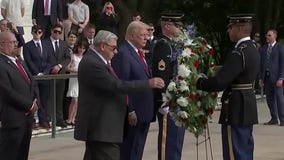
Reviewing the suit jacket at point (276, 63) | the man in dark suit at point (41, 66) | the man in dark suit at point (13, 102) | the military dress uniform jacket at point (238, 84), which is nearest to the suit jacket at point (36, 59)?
the man in dark suit at point (41, 66)

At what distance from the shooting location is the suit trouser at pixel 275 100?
18.5 meters

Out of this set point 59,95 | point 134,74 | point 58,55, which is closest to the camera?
point 134,74

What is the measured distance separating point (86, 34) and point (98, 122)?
410 inches

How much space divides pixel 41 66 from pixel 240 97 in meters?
7.00

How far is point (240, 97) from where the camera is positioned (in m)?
9.91

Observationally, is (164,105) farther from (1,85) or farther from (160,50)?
(1,85)

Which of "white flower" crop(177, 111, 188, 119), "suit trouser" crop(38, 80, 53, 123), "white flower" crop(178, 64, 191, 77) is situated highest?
"white flower" crop(178, 64, 191, 77)

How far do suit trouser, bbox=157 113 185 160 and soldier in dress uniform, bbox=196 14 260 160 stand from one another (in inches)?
25.8

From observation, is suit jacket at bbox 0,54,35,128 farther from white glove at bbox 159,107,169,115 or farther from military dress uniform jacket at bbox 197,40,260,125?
military dress uniform jacket at bbox 197,40,260,125

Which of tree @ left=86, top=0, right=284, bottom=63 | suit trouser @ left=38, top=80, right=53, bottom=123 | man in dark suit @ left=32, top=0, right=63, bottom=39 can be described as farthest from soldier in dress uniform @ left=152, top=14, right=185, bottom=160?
tree @ left=86, top=0, right=284, bottom=63

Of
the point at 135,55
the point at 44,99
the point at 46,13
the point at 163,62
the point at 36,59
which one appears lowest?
the point at 44,99

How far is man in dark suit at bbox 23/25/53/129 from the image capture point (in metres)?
15.5

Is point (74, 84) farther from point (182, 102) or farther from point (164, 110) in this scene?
point (182, 102)

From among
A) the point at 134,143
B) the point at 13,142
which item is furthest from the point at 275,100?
the point at 13,142
